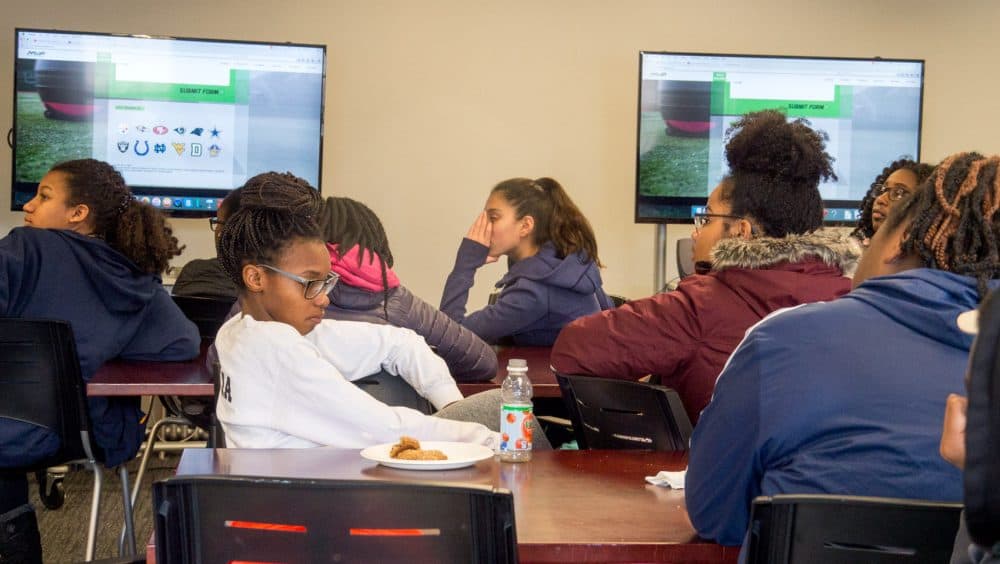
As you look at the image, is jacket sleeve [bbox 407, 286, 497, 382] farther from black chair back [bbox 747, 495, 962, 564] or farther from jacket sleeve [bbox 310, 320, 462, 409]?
black chair back [bbox 747, 495, 962, 564]

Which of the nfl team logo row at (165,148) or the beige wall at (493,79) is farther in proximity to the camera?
the beige wall at (493,79)

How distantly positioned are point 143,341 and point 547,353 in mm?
1291

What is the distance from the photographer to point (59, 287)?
3367mm

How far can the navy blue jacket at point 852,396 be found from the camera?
1494mm

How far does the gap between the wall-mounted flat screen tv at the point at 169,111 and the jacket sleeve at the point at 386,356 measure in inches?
116

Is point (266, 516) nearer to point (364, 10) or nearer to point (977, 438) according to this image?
point (977, 438)

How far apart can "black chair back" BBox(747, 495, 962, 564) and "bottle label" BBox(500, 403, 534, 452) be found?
26.5 inches

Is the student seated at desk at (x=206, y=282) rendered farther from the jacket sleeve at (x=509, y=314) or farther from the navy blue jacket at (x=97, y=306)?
the jacket sleeve at (x=509, y=314)

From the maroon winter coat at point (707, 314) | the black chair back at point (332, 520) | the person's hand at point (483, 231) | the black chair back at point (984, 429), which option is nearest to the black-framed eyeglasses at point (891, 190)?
the person's hand at point (483, 231)

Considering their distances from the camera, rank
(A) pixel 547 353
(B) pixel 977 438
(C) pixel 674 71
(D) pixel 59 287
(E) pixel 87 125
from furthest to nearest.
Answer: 1. (C) pixel 674 71
2. (E) pixel 87 125
3. (A) pixel 547 353
4. (D) pixel 59 287
5. (B) pixel 977 438

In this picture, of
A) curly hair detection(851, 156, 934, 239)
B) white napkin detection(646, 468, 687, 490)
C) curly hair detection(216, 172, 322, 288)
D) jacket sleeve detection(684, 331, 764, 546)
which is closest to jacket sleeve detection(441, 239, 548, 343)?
curly hair detection(851, 156, 934, 239)

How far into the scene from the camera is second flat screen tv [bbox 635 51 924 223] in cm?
546

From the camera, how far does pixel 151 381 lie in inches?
117

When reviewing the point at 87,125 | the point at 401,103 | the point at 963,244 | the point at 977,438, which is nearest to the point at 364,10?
the point at 401,103
